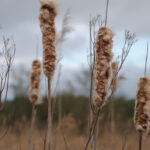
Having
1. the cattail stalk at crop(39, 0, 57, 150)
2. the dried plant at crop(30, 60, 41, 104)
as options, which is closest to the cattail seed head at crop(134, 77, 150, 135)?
the cattail stalk at crop(39, 0, 57, 150)

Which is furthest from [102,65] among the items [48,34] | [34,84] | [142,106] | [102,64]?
[34,84]

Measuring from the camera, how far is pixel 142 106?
5.84ft

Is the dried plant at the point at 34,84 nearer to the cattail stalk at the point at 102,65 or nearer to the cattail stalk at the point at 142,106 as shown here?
the cattail stalk at the point at 102,65

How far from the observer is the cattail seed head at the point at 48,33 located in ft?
6.57

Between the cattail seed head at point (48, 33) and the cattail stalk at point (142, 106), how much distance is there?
68cm

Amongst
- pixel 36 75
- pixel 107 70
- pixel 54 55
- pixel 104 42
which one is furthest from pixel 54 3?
pixel 36 75

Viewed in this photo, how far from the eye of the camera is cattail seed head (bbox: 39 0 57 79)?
2.00 meters

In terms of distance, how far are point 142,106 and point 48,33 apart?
0.85m

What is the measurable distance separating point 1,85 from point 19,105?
1173cm

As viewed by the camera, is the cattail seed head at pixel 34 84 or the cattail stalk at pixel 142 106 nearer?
the cattail stalk at pixel 142 106

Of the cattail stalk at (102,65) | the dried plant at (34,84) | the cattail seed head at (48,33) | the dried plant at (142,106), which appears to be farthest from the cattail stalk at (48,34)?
the dried plant at (34,84)

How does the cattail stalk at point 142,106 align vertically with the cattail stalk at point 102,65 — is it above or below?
below

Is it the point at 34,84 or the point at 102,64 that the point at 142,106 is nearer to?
the point at 102,64

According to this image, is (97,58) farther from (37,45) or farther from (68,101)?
(68,101)
